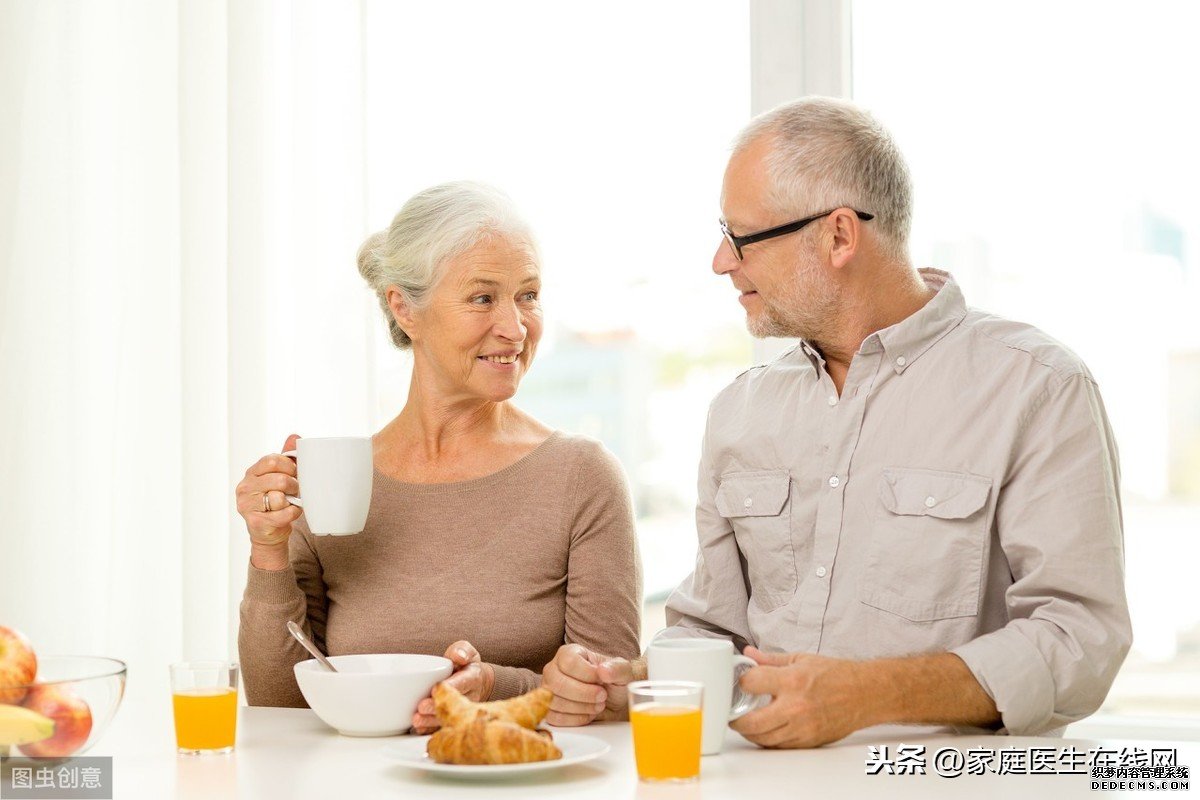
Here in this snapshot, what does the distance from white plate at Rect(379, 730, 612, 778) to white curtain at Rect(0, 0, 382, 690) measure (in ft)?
4.06

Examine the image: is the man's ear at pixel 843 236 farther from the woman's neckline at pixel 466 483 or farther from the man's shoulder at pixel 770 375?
the woman's neckline at pixel 466 483

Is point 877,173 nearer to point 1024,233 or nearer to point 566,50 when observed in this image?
point 1024,233

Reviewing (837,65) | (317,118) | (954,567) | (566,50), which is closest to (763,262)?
(954,567)

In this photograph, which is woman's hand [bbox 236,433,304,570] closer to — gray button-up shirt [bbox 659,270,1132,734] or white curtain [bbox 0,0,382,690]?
gray button-up shirt [bbox 659,270,1132,734]

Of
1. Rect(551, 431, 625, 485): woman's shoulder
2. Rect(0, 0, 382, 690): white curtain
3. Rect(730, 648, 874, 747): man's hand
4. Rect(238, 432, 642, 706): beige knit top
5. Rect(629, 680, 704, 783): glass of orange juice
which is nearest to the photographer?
Rect(629, 680, 704, 783): glass of orange juice

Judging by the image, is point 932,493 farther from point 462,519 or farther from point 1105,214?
point 1105,214

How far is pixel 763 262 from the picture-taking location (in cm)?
188

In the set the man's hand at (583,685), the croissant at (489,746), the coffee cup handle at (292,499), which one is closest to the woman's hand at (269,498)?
the coffee cup handle at (292,499)

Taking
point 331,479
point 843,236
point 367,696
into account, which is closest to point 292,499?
point 331,479

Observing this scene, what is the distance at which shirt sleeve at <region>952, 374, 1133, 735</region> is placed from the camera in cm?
152

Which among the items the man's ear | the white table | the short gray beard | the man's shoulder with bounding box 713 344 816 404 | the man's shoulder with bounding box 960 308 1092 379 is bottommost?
the white table

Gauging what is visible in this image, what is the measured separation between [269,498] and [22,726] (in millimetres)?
538

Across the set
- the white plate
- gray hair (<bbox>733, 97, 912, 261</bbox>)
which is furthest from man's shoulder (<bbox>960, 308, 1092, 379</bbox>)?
the white plate

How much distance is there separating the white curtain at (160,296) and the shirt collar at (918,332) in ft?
3.88
